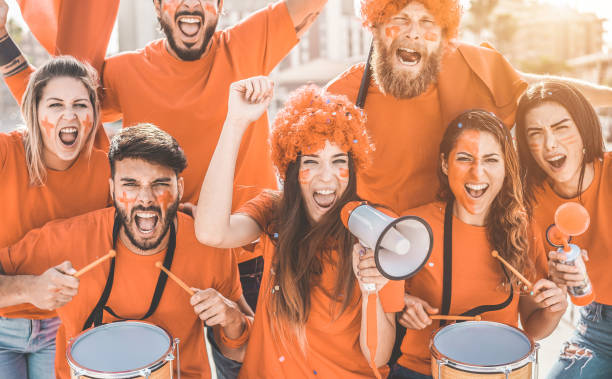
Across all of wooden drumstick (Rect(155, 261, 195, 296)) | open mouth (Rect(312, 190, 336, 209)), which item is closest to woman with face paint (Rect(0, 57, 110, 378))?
wooden drumstick (Rect(155, 261, 195, 296))

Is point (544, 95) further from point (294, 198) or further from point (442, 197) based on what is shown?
point (294, 198)

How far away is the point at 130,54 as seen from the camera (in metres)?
3.38

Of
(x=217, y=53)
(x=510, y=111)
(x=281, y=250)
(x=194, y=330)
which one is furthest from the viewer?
(x=217, y=53)

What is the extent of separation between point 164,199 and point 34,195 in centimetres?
76

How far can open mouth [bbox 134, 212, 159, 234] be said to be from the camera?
259cm

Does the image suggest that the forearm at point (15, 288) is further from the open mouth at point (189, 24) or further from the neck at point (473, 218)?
the neck at point (473, 218)

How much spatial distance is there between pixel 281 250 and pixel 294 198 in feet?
0.83

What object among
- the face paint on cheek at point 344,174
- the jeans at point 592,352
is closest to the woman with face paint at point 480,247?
the jeans at point 592,352

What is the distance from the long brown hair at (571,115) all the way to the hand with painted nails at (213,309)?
65.2 inches

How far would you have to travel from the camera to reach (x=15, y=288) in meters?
2.52

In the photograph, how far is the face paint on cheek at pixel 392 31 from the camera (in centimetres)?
299

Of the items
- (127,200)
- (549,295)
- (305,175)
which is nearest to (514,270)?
(549,295)

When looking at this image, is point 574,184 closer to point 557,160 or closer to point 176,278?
point 557,160

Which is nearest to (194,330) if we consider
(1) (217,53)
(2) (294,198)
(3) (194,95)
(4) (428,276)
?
(2) (294,198)
